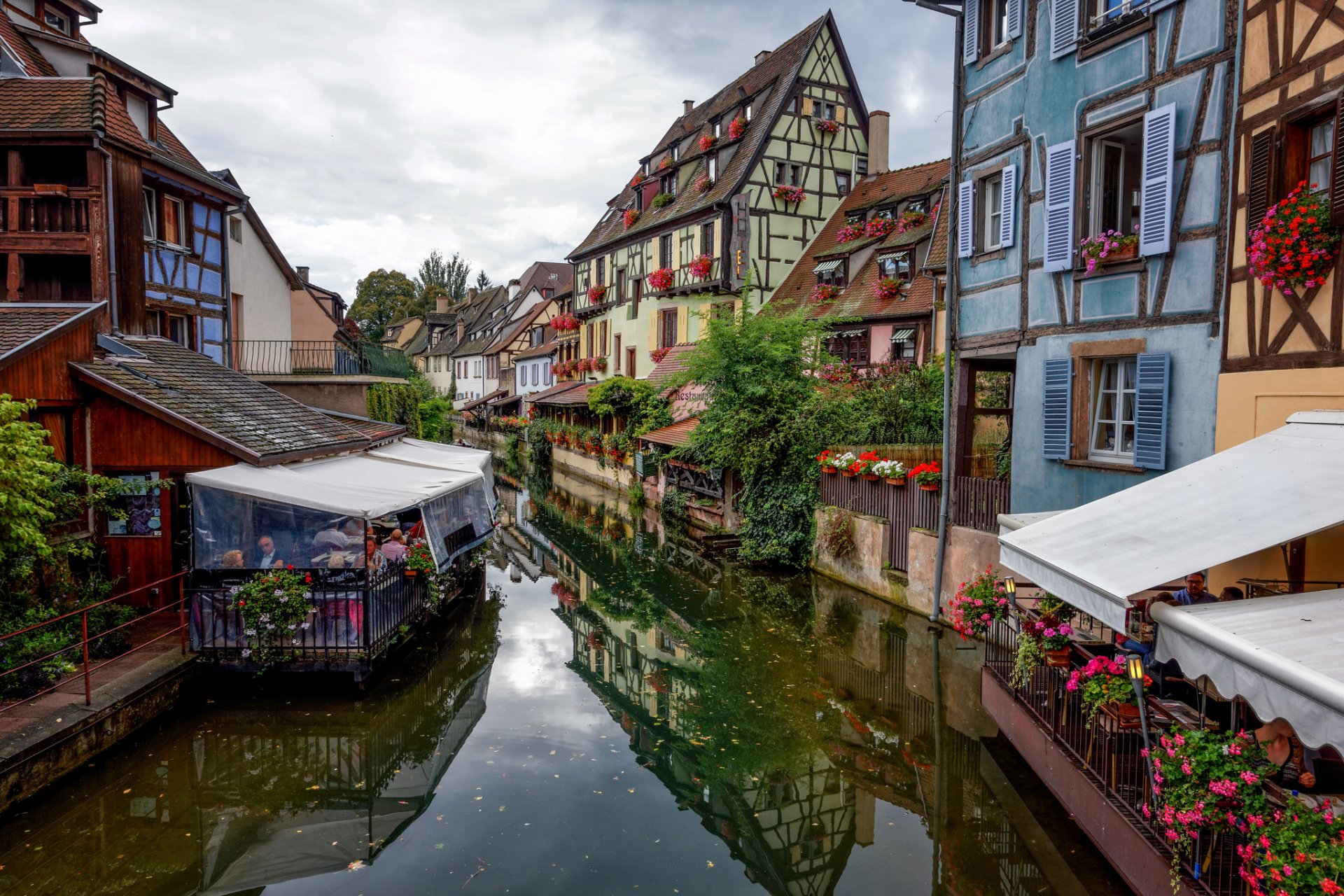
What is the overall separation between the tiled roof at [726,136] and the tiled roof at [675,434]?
8550 mm

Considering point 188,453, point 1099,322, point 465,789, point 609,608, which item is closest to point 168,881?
point 465,789

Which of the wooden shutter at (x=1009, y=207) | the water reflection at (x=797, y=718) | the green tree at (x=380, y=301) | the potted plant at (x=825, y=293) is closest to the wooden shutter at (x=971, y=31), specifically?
the wooden shutter at (x=1009, y=207)

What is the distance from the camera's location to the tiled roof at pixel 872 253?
23.3 m

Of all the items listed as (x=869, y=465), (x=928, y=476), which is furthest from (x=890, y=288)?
(x=928, y=476)

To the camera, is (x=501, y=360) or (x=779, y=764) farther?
(x=501, y=360)

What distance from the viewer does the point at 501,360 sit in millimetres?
57406

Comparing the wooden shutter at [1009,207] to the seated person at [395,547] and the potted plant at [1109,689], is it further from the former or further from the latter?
the seated person at [395,547]

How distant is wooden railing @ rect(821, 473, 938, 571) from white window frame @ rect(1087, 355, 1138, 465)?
10.5 feet

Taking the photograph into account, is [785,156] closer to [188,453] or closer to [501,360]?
[188,453]

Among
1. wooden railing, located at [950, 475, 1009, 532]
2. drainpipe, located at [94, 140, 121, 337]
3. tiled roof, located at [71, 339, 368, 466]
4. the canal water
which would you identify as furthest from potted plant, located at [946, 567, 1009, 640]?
drainpipe, located at [94, 140, 121, 337]

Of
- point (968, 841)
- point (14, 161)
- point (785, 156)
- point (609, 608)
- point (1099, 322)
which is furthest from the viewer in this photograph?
point (785, 156)

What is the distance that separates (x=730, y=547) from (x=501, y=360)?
40630 millimetres

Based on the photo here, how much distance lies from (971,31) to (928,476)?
674 cm

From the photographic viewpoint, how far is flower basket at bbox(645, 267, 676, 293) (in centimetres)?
3128
